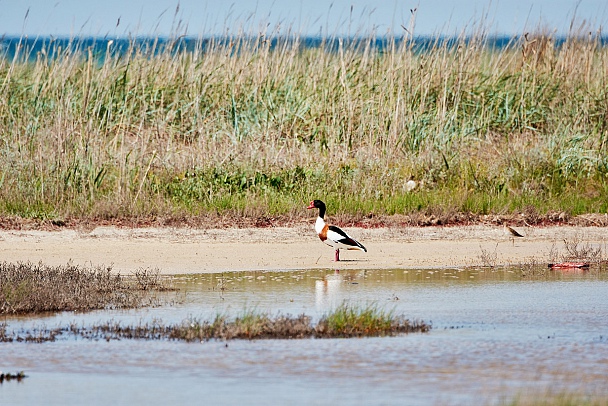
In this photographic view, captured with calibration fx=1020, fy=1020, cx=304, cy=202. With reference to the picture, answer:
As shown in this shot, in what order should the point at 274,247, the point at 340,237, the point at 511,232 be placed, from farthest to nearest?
the point at 511,232 → the point at 274,247 → the point at 340,237

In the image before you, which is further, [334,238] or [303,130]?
[303,130]

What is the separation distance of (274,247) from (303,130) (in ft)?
13.2

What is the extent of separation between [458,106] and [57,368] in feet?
35.3

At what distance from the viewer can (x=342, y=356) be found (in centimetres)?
699

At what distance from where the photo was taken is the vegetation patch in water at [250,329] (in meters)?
7.49

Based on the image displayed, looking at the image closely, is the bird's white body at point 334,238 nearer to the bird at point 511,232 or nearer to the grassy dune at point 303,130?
the grassy dune at point 303,130

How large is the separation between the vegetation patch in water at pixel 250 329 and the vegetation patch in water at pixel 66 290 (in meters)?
0.69

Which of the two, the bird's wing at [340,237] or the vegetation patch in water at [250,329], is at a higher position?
the bird's wing at [340,237]

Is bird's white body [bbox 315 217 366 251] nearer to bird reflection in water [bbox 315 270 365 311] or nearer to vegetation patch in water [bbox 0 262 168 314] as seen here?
bird reflection in water [bbox 315 270 365 311]

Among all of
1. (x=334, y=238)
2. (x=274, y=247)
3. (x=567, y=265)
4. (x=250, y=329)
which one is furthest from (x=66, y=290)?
(x=567, y=265)

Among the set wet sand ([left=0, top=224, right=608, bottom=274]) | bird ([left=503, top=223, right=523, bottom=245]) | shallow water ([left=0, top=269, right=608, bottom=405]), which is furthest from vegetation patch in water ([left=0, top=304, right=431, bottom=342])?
bird ([left=503, top=223, right=523, bottom=245])

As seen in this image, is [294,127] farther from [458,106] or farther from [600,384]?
[600,384]

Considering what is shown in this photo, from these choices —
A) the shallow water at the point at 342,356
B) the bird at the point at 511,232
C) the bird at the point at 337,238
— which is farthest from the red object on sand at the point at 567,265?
the bird at the point at 337,238

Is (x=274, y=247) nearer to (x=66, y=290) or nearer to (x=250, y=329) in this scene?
(x=66, y=290)
